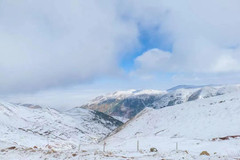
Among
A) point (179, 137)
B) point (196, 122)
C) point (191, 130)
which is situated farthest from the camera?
point (196, 122)

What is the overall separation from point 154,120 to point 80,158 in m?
43.4

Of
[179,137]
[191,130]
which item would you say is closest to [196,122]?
[191,130]

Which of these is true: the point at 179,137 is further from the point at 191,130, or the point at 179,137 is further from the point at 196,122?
the point at 196,122

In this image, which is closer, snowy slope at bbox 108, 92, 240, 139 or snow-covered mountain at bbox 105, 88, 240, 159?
snow-covered mountain at bbox 105, 88, 240, 159

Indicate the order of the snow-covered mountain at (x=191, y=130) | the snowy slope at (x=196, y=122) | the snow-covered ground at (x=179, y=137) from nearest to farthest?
the snow-covered ground at (x=179, y=137) < the snow-covered mountain at (x=191, y=130) < the snowy slope at (x=196, y=122)

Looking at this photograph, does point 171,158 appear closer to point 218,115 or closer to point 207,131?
point 207,131

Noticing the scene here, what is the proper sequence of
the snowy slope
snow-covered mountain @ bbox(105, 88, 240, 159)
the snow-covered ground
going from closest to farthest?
1. the snow-covered ground
2. snow-covered mountain @ bbox(105, 88, 240, 159)
3. the snowy slope

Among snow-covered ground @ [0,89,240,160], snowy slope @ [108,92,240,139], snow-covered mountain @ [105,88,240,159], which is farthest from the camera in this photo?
snowy slope @ [108,92,240,139]

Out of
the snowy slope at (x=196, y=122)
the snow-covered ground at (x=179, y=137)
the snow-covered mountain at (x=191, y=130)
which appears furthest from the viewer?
the snowy slope at (x=196, y=122)

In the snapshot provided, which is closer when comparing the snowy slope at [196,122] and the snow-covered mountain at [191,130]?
the snow-covered mountain at [191,130]

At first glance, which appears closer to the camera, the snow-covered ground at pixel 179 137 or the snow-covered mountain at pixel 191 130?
the snow-covered ground at pixel 179 137

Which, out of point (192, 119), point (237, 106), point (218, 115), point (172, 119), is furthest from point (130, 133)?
point (237, 106)

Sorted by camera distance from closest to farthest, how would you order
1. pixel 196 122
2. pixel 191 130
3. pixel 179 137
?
pixel 179 137 < pixel 191 130 < pixel 196 122

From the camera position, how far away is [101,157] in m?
17.1
